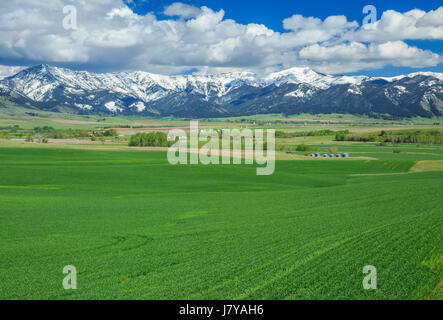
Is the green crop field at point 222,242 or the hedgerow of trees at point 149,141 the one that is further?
the hedgerow of trees at point 149,141

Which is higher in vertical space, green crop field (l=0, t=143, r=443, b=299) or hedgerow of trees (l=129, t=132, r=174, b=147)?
hedgerow of trees (l=129, t=132, r=174, b=147)

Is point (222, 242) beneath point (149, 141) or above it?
beneath

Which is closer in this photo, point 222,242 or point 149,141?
point 222,242

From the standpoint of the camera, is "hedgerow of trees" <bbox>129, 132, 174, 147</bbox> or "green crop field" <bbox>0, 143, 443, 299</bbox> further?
"hedgerow of trees" <bbox>129, 132, 174, 147</bbox>

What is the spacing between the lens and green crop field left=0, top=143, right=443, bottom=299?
595 inches

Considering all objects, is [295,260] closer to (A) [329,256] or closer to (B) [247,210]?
(A) [329,256]

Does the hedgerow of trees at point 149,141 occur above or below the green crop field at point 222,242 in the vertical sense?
above

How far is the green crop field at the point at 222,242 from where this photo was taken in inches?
595

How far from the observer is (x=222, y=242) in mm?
21859

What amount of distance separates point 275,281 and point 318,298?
2038 millimetres

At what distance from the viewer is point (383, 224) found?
25.1 meters
